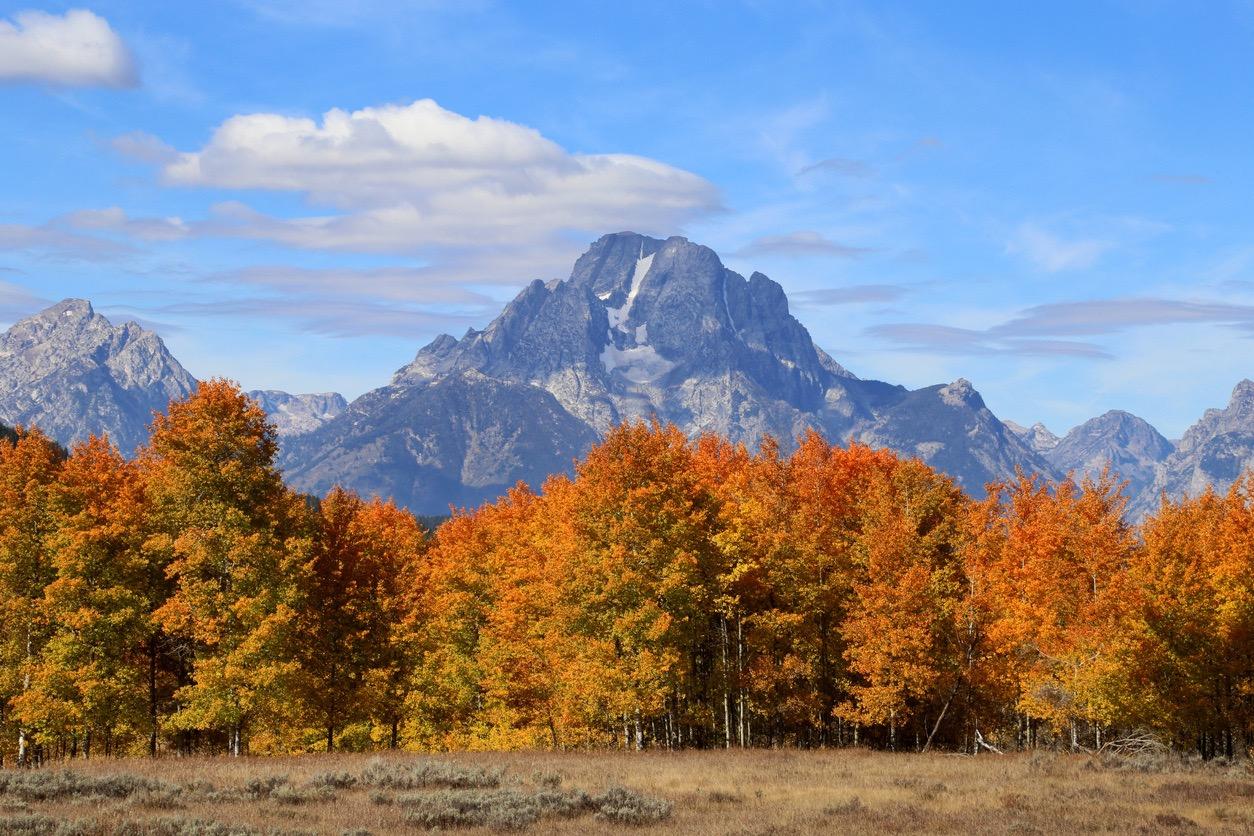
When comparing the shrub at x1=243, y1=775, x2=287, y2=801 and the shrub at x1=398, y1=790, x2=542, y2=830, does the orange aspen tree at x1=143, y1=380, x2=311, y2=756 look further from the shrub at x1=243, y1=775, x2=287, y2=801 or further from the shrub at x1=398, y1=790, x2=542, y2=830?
the shrub at x1=398, y1=790, x2=542, y2=830

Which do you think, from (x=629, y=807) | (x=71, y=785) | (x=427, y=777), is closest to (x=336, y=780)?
(x=427, y=777)

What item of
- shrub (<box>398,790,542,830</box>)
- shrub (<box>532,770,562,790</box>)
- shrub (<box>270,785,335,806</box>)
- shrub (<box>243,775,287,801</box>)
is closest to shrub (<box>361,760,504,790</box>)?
shrub (<box>532,770,562,790</box>)

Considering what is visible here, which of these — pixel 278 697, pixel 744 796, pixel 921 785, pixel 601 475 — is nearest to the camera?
pixel 744 796

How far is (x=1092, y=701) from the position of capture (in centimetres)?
4584

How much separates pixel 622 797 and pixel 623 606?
16654 mm

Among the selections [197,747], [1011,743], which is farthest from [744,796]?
[1011,743]

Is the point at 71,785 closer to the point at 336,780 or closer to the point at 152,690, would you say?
the point at 336,780

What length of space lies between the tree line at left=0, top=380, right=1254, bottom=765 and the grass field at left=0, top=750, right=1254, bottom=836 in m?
6.20

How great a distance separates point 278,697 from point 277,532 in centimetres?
670

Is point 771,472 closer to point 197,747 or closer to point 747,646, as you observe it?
point 747,646

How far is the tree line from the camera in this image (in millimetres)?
42656

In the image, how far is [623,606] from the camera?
46.7 m

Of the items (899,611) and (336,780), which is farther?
(899,611)

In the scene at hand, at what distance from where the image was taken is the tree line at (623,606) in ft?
140
